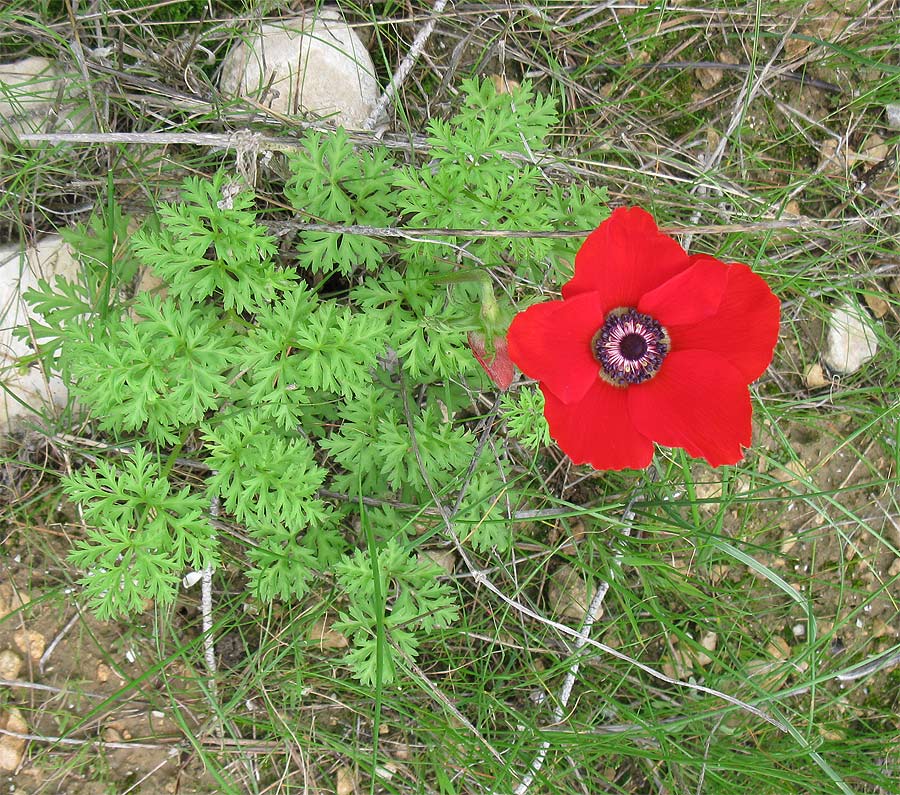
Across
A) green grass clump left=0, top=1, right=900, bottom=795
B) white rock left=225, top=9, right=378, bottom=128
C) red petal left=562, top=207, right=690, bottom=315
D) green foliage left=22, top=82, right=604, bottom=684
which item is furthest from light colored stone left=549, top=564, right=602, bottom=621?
white rock left=225, top=9, right=378, bottom=128

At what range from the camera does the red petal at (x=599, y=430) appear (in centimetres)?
196

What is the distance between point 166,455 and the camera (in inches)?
110

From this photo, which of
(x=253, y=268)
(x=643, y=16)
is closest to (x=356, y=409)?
(x=253, y=268)

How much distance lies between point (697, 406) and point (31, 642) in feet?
7.78

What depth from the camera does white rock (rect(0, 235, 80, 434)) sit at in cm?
276

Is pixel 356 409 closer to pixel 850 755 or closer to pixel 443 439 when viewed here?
pixel 443 439

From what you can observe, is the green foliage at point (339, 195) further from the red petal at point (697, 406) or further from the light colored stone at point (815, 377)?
the light colored stone at point (815, 377)

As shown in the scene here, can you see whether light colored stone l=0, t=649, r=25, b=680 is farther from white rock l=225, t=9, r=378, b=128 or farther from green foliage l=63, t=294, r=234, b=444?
white rock l=225, t=9, r=378, b=128

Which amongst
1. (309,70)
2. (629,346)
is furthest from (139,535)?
(309,70)

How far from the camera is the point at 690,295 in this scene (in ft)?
6.23

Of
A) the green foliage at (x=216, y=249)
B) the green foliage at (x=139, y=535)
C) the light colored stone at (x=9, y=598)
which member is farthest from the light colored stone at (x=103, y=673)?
the green foliage at (x=216, y=249)

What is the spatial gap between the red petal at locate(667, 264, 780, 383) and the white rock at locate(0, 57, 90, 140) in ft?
7.02

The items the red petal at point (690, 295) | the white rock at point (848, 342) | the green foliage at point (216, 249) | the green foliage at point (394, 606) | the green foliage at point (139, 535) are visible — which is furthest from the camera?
the white rock at point (848, 342)

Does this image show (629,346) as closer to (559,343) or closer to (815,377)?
(559,343)
